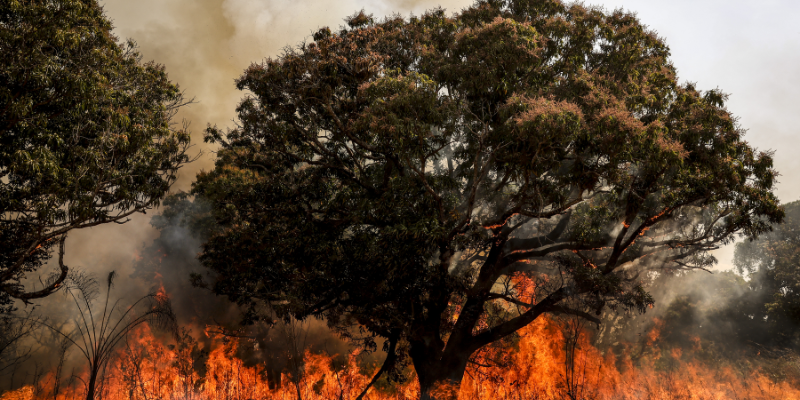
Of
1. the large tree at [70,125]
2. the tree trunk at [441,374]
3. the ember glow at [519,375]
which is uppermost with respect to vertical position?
the large tree at [70,125]

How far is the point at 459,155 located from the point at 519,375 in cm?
1112

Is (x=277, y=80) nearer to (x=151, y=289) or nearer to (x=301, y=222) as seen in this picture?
(x=301, y=222)

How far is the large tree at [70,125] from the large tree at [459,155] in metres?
2.27

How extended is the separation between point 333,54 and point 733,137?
8.69 metres

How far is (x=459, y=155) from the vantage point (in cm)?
1189

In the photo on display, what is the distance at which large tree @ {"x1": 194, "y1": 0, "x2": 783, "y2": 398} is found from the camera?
8.73m

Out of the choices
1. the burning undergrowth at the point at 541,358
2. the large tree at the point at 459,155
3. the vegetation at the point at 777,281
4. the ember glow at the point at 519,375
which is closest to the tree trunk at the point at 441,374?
the large tree at the point at 459,155

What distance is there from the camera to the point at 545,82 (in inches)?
391

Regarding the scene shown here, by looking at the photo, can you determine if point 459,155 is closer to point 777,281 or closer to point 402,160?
point 402,160

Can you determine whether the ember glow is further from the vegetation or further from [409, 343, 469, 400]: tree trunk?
[409, 343, 469, 400]: tree trunk

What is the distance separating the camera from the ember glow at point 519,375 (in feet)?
57.5

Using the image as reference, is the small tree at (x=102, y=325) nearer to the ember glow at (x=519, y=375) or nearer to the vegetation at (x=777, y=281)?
the ember glow at (x=519, y=375)

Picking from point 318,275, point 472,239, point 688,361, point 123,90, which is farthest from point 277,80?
point 688,361

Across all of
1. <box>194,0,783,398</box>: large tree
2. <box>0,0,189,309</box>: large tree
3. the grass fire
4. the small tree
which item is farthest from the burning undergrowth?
<box>0,0,189,309</box>: large tree
